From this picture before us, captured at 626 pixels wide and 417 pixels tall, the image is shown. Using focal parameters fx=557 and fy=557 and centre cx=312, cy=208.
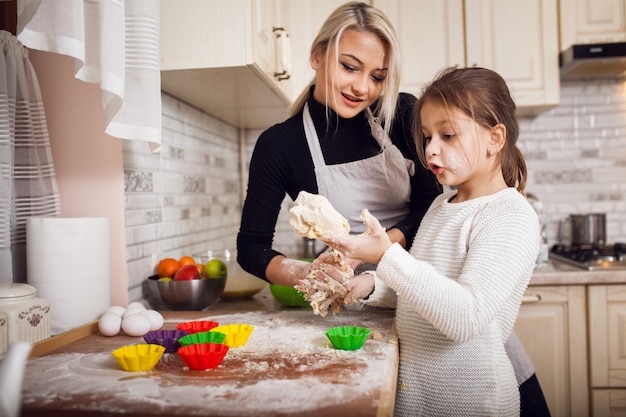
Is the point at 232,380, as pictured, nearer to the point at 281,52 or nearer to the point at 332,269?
the point at 332,269

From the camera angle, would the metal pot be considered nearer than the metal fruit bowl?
No

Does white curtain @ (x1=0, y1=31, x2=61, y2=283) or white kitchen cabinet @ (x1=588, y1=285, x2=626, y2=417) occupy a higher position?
white curtain @ (x1=0, y1=31, x2=61, y2=283)

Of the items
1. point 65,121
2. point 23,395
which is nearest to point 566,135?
point 65,121

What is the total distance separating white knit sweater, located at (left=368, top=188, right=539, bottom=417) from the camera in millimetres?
927

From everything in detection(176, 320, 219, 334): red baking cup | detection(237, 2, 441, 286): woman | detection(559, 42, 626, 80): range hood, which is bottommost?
detection(176, 320, 219, 334): red baking cup

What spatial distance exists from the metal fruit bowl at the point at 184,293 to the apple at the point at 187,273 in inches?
1.1

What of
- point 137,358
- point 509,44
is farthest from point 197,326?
point 509,44

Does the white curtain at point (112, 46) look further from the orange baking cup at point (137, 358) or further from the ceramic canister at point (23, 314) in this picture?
the orange baking cup at point (137, 358)

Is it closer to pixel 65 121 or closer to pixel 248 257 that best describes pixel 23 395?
pixel 248 257

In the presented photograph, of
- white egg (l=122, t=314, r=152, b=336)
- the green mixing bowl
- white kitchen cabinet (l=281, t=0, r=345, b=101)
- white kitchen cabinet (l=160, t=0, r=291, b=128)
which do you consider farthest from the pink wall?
white kitchen cabinet (l=281, t=0, r=345, b=101)

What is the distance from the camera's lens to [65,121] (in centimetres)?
142

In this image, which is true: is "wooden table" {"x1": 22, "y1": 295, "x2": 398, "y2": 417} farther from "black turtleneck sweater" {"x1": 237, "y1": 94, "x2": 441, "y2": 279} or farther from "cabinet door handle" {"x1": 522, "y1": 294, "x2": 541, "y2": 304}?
"cabinet door handle" {"x1": 522, "y1": 294, "x2": 541, "y2": 304}

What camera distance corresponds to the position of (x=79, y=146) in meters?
1.42

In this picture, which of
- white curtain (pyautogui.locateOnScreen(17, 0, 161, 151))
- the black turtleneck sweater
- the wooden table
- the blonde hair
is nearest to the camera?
the wooden table
